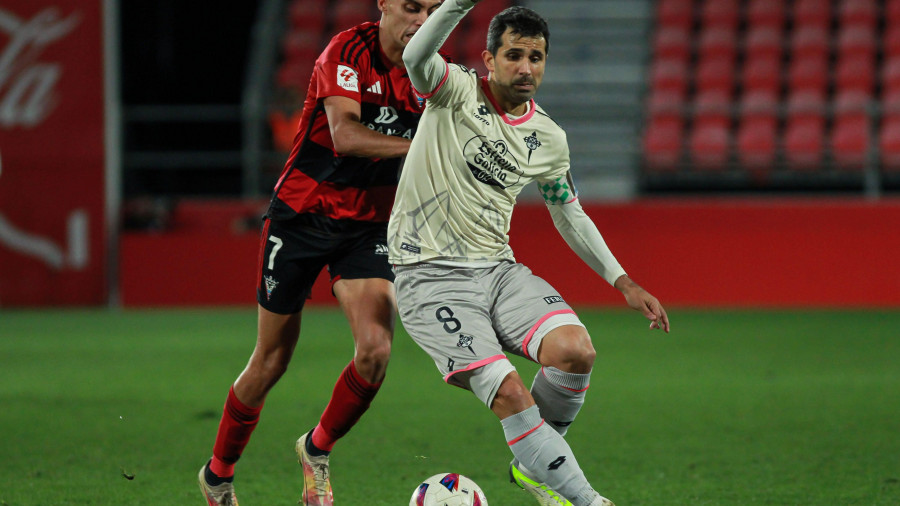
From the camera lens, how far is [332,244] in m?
4.53

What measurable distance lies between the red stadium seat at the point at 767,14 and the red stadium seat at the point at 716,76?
0.71 meters

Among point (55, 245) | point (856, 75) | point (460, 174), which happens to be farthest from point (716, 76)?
point (460, 174)

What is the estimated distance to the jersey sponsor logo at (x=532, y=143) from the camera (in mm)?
4135

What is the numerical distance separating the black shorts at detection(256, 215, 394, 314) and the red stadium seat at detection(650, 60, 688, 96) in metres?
11.6

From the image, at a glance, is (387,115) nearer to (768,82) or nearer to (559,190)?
(559,190)

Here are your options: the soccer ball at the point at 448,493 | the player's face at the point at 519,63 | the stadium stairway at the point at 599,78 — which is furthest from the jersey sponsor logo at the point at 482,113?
the stadium stairway at the point at 599,78

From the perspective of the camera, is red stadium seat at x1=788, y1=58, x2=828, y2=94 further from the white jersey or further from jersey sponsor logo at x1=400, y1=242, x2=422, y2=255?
jersey sponsor logo at x1=400, y1=242, x2=422, y2=255

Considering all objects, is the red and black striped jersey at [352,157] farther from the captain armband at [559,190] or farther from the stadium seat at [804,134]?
the stadium seat at [804,134]

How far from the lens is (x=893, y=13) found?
15.3 metres

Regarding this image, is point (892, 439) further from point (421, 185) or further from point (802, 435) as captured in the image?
point (421, 185)

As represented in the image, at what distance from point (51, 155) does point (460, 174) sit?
32.1 feet

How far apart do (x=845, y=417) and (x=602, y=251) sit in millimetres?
2763

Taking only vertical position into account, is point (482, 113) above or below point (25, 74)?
above

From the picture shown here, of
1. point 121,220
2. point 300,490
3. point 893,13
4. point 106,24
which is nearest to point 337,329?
point 121,220
